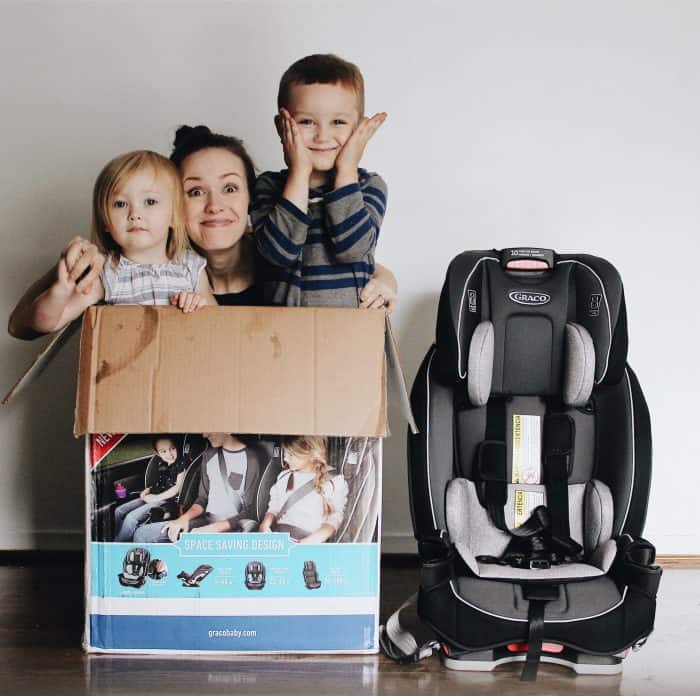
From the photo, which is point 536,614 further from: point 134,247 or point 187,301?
point 134,247

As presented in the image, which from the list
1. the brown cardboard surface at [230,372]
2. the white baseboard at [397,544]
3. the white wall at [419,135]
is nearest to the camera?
the brown cardboard surface at [230,372]

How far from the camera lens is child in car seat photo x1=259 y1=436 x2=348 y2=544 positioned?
1.74 meters

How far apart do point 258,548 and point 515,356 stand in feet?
2.48

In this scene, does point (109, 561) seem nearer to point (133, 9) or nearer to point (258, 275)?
point (258, 275)

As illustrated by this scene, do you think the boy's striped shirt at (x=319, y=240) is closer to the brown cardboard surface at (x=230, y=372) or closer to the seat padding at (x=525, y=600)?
the brown cardboard surface at (x=230, y=372)

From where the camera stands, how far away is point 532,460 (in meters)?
1.98

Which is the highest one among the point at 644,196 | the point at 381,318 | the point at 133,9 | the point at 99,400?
the point at 133,9

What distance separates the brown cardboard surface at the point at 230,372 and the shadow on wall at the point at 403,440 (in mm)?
835

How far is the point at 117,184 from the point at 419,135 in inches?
41.8

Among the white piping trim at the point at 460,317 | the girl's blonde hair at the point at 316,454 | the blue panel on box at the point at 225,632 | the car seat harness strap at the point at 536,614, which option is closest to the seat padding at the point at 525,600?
the car seat harness strap at the point at 536,614

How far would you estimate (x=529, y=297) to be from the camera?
1.97 m

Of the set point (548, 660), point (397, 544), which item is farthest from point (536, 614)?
point (397, 544)

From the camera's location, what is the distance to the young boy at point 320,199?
182 centimetres

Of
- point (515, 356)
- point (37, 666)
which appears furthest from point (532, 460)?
point (37, 666)
